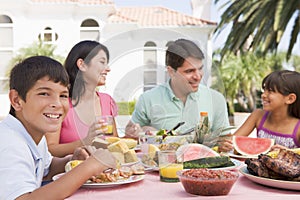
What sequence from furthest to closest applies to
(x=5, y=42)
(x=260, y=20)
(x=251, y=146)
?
(x=5, y=42) → (x=260, y=20) → (x=251, y=146)

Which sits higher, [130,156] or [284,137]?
[130,156]

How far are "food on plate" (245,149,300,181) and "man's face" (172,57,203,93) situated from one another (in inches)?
14.6

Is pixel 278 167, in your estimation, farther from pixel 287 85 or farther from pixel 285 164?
pixel 287 85

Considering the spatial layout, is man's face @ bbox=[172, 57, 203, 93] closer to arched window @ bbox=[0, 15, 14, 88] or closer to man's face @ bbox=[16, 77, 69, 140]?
man's face @ bbox=[16, 77, 69, 140]

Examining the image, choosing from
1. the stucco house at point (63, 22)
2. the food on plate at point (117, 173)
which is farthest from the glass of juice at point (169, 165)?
the stucco house at point (63, 22)

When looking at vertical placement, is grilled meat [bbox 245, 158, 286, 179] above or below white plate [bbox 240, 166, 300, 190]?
above

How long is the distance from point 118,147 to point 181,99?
324mm

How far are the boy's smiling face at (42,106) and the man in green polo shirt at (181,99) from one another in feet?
0.93

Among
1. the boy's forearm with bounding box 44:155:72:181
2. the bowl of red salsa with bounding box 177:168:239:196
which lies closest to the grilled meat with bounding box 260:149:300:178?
the bowl of red salsa with bounding box 177:168:239:196

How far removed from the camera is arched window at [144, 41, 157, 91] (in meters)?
1.29

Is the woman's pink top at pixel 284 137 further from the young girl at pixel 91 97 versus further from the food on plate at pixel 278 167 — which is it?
the young girl at pixel 91 97

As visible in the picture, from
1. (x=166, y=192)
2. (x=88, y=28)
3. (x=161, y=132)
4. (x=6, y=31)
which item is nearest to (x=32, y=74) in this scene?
(x=161, y=132)

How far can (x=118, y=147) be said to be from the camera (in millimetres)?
1229

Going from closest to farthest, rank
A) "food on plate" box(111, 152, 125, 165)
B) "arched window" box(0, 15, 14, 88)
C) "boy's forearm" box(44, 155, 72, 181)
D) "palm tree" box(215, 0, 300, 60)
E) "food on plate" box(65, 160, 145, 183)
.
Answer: "food on plate" box(111, 152, 125, 165) < "food on plate" box(65, 160, 145, 183) < "boy's forearm" box(44, 155, 72, 181) < "palm tree" box(215, 0, 300, 60) < "arched window" box(0, 15, 14, 88)
